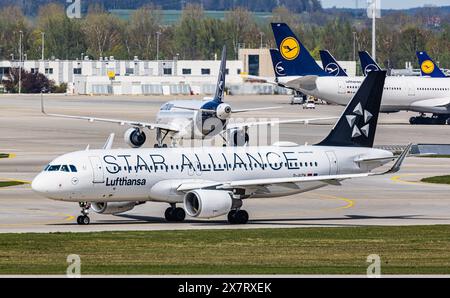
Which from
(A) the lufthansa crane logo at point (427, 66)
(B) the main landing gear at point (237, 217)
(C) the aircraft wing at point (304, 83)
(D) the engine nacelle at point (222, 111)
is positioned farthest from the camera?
(A) the lufthansa crane logo at point (427, 66)

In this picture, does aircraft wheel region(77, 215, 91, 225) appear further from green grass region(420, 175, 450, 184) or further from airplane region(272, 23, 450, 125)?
airplane region(272, 23, 450, 125)

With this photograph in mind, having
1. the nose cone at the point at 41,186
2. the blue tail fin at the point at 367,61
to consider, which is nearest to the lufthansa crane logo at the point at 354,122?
the nose cone at the point at 41,186

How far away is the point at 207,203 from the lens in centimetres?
4084

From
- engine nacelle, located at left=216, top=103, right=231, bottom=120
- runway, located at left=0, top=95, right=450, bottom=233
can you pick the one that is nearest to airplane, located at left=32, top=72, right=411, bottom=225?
runway, located at left=0, top=95, right=450, bottom=233

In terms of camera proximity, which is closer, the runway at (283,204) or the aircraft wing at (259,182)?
the aircraft wing at (259,182)

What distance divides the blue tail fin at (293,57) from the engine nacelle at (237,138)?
37.1m

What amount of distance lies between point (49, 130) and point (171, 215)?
67264 mm

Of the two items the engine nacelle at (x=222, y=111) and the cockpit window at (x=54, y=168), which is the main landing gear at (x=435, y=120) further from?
the cockpit window at (x=54, y=168)

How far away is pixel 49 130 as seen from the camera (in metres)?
109

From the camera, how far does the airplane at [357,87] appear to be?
114312mm

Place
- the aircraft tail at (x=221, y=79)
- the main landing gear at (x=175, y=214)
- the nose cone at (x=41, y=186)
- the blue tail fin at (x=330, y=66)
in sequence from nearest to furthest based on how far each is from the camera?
the nose cone at (x=41, y=186)
the main landing gear at (x=175, y=214)
the aircraft tail at (x=221, y=79)
the blue tail fin at (x=330, y=66)

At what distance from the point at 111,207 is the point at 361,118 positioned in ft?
35.2
